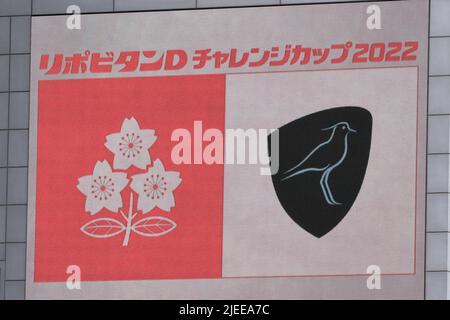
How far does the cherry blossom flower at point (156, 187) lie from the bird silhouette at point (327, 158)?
0.79m

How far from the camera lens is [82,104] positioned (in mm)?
8891

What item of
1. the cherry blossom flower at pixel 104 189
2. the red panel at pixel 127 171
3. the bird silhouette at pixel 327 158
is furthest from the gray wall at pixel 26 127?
the bird silhouette at pixel 327 158

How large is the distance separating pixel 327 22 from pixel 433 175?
1.29 m

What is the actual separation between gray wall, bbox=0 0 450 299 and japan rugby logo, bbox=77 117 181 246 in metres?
0.52

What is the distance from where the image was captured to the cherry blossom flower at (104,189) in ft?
28.8

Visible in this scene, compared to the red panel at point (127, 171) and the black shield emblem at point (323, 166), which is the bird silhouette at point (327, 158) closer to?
the black shield emblem at point (323, 166)

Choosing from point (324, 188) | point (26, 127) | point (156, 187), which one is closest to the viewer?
point (324, 188)

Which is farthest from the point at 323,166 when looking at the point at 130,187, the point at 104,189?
the point at 104,189

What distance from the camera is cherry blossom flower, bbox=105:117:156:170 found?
28.8 ft

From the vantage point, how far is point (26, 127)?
29.3ft

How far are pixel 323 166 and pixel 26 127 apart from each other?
2155mm

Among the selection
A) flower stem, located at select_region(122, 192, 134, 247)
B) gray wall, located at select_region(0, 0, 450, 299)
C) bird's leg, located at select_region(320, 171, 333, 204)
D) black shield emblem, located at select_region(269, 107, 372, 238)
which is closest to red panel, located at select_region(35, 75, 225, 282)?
flower stem, located at select_region(122, 192, 134, 247)

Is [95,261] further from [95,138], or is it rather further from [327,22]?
[327,22]

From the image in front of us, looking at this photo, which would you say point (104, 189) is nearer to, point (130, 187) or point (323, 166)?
point (130, 187)
